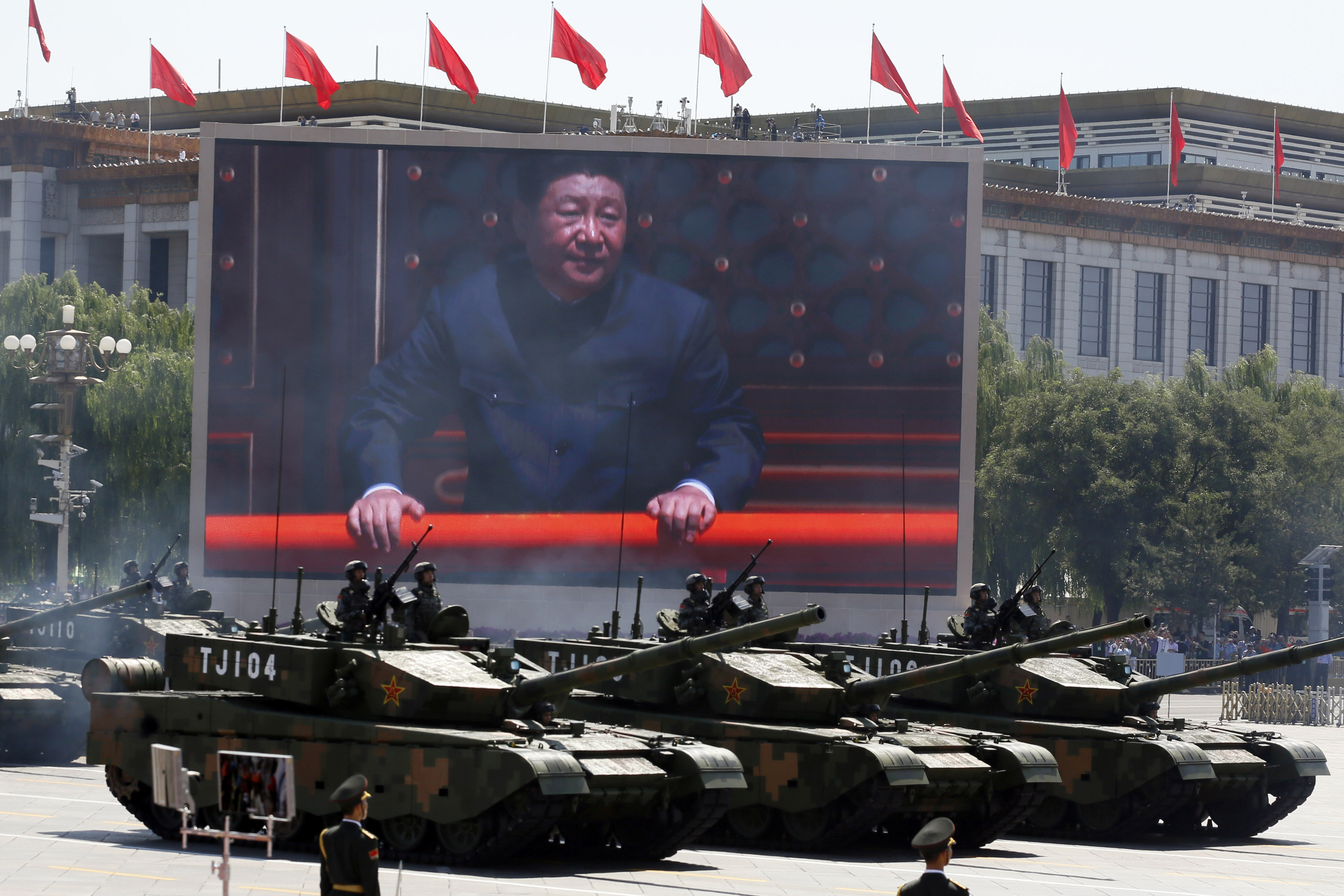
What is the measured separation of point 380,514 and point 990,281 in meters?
47.7

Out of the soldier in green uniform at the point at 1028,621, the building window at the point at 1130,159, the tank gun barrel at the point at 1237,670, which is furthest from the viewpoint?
the building window at the point at 1130,159

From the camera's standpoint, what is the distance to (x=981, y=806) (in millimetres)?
21422

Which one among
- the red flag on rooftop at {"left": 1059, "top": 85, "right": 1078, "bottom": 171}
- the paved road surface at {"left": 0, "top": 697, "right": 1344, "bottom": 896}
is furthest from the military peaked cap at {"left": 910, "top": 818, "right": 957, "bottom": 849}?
the red flag on rooftop at {"left": 1059, "top": 85, "right": 1078, "bottom": 171}

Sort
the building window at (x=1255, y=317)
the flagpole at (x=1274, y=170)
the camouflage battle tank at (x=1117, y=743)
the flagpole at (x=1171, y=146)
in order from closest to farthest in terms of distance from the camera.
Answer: the camouflage battle tank at (x=1117, y=743), the flagpole at (x=1171, y=146), the flagpole at (x=1274, y=170), the building window at (x=1255, y=317)

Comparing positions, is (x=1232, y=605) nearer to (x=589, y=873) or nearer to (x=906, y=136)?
(x=589, y=873)

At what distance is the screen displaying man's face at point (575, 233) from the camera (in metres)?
41.8

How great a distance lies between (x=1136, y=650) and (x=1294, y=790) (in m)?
27.9

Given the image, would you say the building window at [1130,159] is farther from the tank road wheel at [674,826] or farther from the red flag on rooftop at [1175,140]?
the tank road wheel at [674,826]

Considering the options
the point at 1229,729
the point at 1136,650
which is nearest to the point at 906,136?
the point at 1136,650

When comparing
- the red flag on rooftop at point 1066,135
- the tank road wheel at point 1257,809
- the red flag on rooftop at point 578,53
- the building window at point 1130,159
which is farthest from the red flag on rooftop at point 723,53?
the building window at point 1130,159

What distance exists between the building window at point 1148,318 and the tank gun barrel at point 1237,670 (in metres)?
65.4

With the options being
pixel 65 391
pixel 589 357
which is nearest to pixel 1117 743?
pixel 589 357

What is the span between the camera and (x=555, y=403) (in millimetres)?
41344

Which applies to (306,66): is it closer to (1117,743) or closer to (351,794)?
(1117,743)
